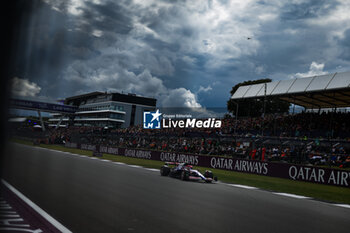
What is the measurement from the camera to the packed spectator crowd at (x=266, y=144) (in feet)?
51.6

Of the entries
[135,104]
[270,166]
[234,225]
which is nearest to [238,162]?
[270,166]

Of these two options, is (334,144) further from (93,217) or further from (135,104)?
(135,104)

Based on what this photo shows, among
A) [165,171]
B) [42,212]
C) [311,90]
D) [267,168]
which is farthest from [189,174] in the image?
[311,90]

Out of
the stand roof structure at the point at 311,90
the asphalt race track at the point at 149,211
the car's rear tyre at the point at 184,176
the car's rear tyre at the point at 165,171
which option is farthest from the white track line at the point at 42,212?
the stand roof structure at the point at 311,90

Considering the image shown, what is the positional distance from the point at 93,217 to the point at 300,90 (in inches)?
861

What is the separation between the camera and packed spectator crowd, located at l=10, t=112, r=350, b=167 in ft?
51.6

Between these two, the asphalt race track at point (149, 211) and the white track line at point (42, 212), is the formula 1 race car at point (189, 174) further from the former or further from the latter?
the white track line at point (42, 212)

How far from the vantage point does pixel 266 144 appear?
17.6 metres

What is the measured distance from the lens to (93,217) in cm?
471

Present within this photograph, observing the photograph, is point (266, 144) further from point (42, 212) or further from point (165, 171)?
point (42, 212)

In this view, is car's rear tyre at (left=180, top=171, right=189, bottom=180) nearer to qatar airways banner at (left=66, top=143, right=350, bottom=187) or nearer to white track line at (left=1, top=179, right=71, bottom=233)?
qatar airways banner at (left=66, top=143, right=350, bottom=187)

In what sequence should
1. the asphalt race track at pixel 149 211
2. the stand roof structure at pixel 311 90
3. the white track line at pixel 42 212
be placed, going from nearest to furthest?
the white track line at pixel 42 212
the asphalt race track at pixel 149 211
the stand roof structure at pixel 311 90

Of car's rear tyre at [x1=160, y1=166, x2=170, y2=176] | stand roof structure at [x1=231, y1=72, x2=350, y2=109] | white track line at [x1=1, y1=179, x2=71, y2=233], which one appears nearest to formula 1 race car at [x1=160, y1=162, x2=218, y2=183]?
car's rear tyre at [x1=160, y1=166, x2=170, y2=176]

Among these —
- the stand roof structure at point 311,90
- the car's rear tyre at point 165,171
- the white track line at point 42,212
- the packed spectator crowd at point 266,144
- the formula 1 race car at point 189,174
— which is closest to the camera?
the white track line at point 42,212
